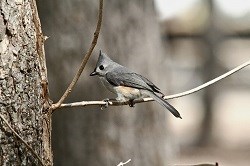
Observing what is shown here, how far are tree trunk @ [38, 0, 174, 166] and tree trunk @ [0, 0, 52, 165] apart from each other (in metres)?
2.45

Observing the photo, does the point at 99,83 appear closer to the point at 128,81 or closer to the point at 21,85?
the point at 128,81

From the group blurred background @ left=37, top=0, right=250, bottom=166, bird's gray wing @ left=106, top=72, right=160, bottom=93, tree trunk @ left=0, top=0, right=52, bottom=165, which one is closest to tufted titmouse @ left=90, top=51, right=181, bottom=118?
bird's gray wing @ left=106, top=72, right=160, bottom=93

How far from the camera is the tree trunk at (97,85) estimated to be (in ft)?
14.2

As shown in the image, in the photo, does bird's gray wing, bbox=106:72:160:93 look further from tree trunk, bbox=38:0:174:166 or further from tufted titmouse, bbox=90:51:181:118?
tree trunk, bbox=38:0:174:166

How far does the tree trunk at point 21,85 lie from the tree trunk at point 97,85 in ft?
8.04

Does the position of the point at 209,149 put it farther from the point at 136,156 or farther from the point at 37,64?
the point at 37,64

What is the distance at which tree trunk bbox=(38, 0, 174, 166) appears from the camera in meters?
4.34

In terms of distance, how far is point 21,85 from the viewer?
180 centimetres

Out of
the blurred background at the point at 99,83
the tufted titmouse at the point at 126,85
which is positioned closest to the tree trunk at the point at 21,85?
the tufted titmouse at the point at 126,85

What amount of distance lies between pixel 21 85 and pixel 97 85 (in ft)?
8.62

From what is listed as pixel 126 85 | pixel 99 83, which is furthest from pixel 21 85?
pixel 99 83

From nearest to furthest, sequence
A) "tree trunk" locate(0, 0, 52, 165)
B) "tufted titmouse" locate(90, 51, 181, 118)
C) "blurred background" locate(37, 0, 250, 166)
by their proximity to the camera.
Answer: "tree trunk" locate(0, 0, 52, 165), "tufted titmouse" locate(90, 51, 181, 118), "blurred background" locate(37, 0, 250, 166)

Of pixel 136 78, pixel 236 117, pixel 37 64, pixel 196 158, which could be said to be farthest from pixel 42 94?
pixel 236 117

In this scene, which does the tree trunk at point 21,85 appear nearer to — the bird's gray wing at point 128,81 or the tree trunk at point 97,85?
the bird's gray wing at point 128,81
